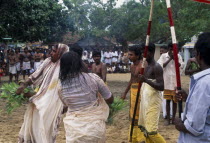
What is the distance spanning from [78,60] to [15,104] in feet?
6.95

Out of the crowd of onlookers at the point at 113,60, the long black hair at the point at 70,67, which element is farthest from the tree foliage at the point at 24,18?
the long black hair at the point at 70,67

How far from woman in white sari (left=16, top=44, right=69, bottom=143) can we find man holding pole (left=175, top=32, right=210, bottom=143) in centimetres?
289

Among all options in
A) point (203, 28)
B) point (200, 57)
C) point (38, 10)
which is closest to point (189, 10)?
point (203, 28)

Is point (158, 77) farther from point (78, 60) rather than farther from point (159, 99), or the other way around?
point (78, 60)

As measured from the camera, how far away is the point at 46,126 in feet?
17.4

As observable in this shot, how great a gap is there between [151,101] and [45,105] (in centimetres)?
167

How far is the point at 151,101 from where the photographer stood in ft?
18.3

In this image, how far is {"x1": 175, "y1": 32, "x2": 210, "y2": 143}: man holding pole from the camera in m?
2.56

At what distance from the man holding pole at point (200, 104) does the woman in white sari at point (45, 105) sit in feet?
9.47

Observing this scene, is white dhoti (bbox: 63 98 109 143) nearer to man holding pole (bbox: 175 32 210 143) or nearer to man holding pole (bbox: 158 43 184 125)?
man holding pole (bbox: 175 32 210 143)

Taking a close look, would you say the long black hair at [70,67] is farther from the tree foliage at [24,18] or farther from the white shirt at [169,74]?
the tree foliage at [24,18]

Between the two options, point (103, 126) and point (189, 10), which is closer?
point (103, 126)

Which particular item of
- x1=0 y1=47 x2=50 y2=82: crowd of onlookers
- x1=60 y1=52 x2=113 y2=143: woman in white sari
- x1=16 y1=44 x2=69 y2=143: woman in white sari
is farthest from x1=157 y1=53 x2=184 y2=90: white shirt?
x1=0 y1=47 x2=50 y2=82: crowd of onlookers

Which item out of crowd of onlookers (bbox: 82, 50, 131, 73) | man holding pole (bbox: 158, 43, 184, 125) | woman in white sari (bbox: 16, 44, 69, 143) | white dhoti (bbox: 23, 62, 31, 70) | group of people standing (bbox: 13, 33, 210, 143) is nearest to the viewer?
group of people standing (bbox: 13, 33, 210, 143)
